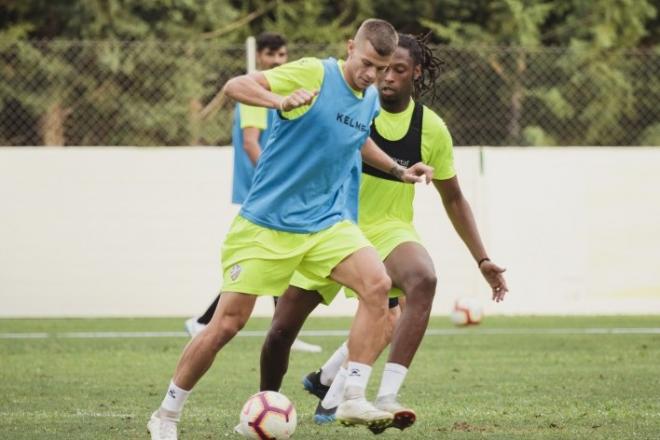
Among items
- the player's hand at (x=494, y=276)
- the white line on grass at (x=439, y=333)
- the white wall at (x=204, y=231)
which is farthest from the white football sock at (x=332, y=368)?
the white wall at (x=204, y=231)

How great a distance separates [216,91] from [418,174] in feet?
30.3

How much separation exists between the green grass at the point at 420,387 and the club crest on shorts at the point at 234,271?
2.72 feet

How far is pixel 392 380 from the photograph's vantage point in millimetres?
6520

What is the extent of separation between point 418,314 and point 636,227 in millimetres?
8507

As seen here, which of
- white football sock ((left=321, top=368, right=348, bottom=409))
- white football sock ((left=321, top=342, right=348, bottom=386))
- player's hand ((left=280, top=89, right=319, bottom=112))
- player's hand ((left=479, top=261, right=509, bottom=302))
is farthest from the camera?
white football sock ((left=321, top=342, right=348, bottom=386))

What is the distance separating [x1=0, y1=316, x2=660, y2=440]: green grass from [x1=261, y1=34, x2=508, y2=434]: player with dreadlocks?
334 millimetres

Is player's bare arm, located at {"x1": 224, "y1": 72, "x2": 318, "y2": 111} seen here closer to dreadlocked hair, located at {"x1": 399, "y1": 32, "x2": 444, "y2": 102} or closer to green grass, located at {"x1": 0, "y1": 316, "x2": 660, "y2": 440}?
dreadlocked hair, located at {"x1": 399, "y1": 32, "x2": 444, "y2": 102}

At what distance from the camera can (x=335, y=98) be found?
622 cm

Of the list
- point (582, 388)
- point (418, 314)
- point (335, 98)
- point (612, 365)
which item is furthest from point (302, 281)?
point (612, 365)

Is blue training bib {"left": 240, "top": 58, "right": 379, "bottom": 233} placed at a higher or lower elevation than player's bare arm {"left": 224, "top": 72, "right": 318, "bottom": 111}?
lower

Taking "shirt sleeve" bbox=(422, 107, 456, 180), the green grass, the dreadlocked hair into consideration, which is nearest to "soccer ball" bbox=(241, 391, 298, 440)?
the green grass

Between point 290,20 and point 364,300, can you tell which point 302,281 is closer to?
point 364,300

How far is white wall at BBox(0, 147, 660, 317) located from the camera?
14.5 metres

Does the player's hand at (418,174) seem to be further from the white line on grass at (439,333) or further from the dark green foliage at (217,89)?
the dark green foliage at (217,89)
